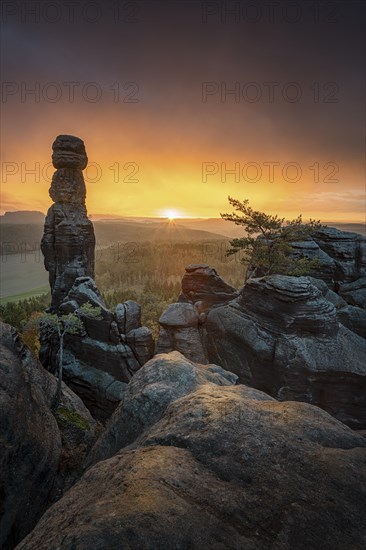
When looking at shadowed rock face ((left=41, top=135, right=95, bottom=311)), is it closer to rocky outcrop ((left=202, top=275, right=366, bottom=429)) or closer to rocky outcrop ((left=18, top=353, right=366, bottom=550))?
rocky outcrop ((left=202, top=275, right=366, bottom=429))

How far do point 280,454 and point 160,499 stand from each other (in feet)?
10.2

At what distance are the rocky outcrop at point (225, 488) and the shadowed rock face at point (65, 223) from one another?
36982 mm

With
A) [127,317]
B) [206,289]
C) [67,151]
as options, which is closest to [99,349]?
[127,317]

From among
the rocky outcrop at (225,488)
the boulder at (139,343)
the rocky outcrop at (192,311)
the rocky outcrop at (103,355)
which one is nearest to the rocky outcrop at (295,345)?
the rocky outcrop at (192,311)

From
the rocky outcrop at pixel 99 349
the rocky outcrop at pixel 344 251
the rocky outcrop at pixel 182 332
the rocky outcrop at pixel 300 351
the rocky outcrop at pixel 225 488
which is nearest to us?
the rocky outcrop at pixel 225 488

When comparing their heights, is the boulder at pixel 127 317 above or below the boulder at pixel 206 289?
below

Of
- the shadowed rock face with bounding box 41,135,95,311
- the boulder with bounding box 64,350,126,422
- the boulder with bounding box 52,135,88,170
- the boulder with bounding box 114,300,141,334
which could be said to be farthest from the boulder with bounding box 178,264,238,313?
the boulder with bounding box 52,135,88,170

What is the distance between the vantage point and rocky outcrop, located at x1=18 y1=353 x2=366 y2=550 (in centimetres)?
472

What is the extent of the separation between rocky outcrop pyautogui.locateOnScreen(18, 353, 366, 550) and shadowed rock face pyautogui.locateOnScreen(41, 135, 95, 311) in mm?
36982

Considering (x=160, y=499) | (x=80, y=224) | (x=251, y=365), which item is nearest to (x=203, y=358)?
(x=251, y=365)

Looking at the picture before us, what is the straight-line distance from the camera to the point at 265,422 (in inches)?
306

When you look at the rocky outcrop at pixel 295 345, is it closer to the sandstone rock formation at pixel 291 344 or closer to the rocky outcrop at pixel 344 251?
the sandstone rock formation at pixel 291 344

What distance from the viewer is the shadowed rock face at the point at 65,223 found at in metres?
41.1

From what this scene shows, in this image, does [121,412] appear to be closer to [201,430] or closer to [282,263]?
[201,430]
